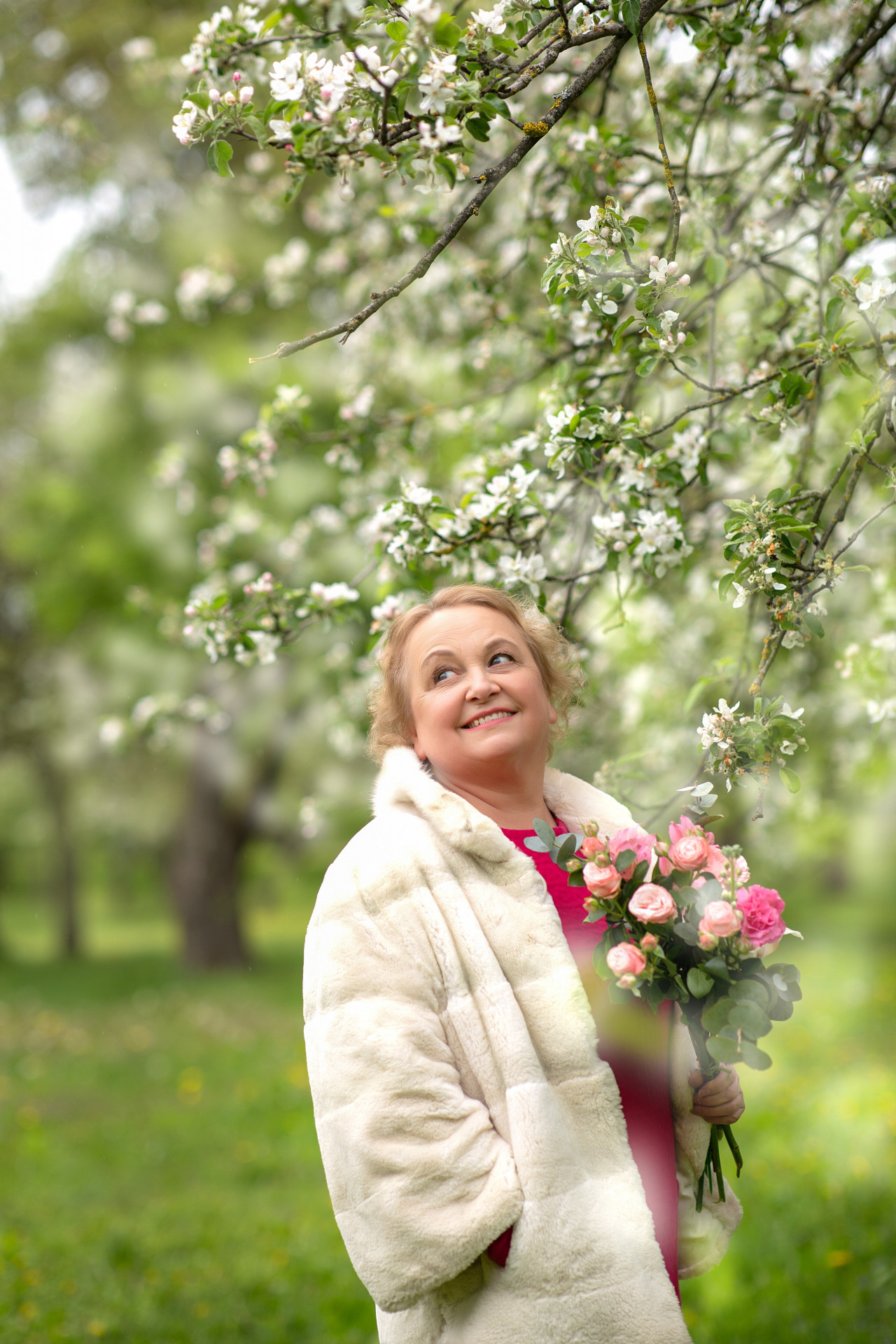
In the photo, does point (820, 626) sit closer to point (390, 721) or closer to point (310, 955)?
point (390, 721)

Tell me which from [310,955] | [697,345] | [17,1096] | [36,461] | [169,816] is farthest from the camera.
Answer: [169,816]

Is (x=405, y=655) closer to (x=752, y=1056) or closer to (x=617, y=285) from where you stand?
(x=617, y=285)

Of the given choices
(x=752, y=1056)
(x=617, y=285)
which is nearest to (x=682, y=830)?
(x=752, y=1056)

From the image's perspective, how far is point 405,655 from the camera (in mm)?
2303

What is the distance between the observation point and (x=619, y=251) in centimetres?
222

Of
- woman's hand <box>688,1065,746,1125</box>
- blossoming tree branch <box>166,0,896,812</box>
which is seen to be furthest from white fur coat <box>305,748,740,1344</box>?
blossoming tree branch <box>166,0,896,812</box>

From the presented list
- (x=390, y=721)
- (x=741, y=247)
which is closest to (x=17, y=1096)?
(x=390, y=721)

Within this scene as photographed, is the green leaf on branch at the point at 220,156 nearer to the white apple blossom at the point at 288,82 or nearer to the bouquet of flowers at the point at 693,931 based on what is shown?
the white apple blossom at the point at 288,82

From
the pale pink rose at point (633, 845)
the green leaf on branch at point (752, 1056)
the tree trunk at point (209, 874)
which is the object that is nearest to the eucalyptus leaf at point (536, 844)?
the pale pink rose at point (633, 845)

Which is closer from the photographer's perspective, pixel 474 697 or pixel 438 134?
pixel 438 134

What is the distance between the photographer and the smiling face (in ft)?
6.96

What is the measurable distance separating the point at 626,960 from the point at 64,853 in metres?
19.5

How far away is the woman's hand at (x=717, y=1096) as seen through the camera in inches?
82.0

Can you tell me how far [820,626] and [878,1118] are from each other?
4775 millimetres
